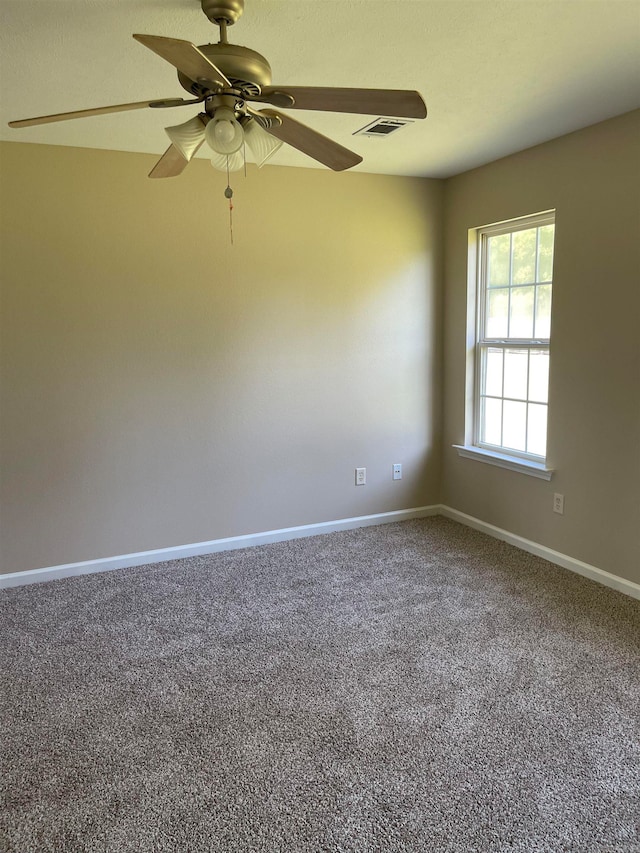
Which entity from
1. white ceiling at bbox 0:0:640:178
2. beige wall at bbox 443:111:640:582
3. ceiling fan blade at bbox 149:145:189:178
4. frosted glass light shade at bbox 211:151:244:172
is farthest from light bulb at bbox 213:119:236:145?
beige wall at bbox 443:111:640:582

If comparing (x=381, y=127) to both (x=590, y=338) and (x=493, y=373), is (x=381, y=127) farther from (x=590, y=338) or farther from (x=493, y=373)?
(x=493, y=373)

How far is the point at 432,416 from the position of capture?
439 centimetres

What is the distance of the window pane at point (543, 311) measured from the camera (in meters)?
3.53

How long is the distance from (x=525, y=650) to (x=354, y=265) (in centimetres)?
256

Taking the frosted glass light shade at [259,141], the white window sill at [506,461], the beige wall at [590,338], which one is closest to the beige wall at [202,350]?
the white window sill at [506,461]

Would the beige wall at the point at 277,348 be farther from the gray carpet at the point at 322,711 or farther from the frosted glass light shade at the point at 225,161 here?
the frosted glass light shade at the point at 225,161

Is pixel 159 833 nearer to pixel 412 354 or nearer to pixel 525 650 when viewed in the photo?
pixel 525 650

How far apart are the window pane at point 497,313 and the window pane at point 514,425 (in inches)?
18.6

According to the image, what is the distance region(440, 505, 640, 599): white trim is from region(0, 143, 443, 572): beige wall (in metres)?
0.41

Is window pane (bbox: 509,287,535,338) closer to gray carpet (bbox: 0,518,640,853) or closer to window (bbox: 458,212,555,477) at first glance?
window (bbox: 458,212,555,477)

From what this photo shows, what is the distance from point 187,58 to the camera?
135 centimetres

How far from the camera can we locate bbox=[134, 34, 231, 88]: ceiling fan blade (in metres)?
1.27

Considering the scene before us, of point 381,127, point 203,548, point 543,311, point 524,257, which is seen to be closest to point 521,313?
point 543,311

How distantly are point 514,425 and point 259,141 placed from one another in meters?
2.68
